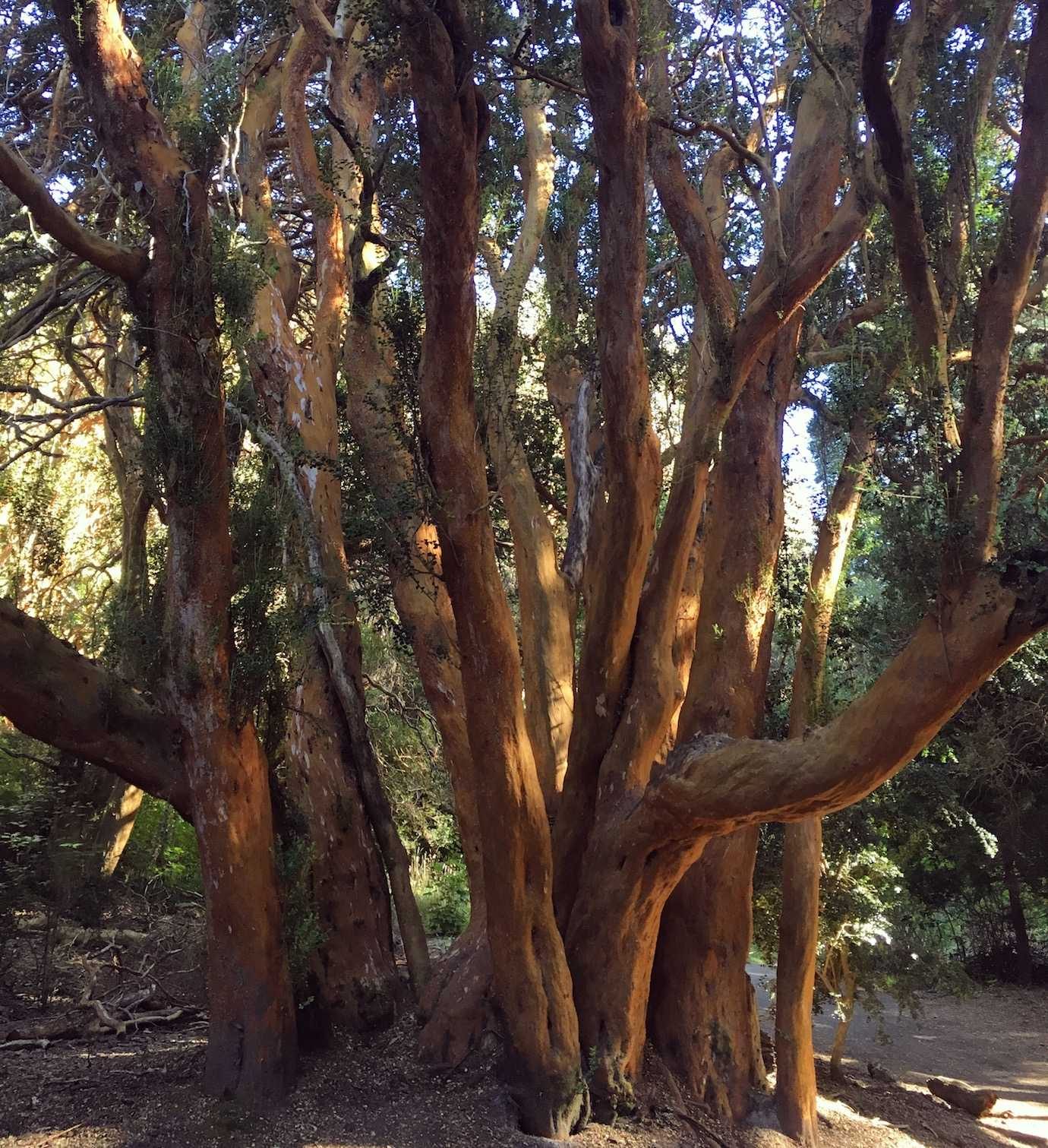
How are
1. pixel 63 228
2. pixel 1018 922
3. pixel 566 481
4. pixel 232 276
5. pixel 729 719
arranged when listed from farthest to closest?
pixel 1018 922 → pixel 566 481 → pixel 729 719 → pixel 232 276 → pixel 63 228

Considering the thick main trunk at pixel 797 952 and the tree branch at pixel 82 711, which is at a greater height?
the tree branch at pixel 82 711

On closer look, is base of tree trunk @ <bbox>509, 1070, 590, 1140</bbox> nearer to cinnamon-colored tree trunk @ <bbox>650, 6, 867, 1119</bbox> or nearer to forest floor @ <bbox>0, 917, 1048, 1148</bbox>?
forest floor @ <bbox>0, 917, 1048, 1148</bbox>

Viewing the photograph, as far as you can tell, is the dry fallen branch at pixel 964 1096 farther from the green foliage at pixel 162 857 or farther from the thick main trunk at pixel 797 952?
the green foliage at pixel 162 857

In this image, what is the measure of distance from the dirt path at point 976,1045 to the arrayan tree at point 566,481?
3701 mm

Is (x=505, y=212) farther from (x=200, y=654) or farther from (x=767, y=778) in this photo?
(x=767, y=778)

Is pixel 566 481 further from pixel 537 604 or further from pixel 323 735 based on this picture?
pixel 323 735

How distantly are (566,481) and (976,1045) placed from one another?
8402 millimetres

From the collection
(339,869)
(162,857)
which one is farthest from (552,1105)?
(162,857)

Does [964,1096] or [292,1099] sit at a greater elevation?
[292,1099]

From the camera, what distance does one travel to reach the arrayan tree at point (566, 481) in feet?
17.5

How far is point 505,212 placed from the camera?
→ 30.8 ft

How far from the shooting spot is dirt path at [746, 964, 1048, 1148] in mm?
9359

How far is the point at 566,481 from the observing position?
900cm

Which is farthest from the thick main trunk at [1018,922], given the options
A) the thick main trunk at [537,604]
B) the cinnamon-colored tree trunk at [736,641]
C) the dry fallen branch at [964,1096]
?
the thick main trunk at [537,604]
